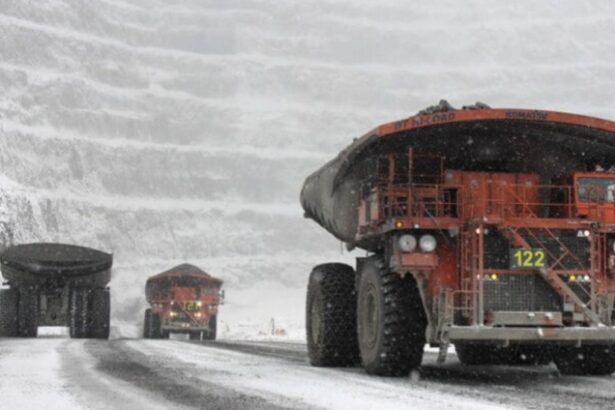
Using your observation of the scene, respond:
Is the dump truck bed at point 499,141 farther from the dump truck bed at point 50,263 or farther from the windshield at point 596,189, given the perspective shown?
the dump truck bed at point 50,263

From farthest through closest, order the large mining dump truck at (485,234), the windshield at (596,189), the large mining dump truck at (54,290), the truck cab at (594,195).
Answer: the large mining dump truck at (54,290)
the windshield at (596,189)
the truck cab at (594,195)
the large mining dump truck at (485,234)

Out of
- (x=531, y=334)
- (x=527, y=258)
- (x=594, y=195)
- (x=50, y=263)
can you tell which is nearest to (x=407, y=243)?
(x=527, y=258)

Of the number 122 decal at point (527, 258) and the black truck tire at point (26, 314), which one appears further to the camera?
the black truck tire at point (26, 314)

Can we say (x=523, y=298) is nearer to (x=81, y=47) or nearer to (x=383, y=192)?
(x=383, y=192)

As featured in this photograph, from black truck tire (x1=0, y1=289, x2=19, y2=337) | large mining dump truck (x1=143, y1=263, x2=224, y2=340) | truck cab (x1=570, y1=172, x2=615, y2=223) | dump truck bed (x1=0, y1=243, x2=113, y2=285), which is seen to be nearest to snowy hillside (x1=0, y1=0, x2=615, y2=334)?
large mining dump truck (x1=143, y1=263, x2=224, y2=340)

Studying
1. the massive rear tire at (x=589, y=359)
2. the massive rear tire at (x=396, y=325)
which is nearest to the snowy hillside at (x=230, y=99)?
the massive rear tire at (x=589, y=359)

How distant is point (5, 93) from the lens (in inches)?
3098

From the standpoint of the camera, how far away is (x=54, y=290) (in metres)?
26.6

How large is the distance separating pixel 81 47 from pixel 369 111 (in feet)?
90.6

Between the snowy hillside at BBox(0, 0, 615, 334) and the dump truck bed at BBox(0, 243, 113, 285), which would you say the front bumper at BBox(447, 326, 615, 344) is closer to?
the dump truck bed at BBox(0, 243, 113, 285)

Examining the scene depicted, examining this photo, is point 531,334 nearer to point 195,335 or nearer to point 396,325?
point 396,325

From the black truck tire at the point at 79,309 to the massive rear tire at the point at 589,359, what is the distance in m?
18.5

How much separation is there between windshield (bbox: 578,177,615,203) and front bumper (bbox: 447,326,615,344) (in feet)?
4.58

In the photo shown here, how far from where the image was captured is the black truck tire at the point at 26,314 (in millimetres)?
26031
